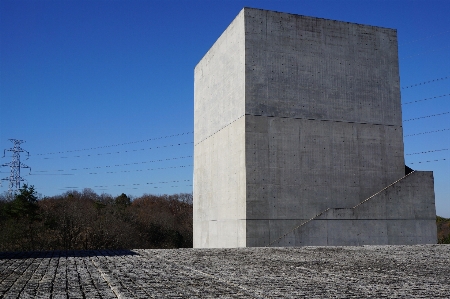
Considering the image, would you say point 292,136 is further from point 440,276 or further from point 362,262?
point 440,276

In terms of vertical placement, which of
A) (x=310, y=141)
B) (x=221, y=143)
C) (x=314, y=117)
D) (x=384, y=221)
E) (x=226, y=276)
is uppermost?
(x=314, y=117)

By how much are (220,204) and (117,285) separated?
575 inches

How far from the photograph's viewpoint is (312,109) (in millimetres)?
20766

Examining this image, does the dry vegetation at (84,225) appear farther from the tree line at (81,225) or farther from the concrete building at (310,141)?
the concrete building at (310,141)

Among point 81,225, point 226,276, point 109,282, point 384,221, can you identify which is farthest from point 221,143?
point 81,225

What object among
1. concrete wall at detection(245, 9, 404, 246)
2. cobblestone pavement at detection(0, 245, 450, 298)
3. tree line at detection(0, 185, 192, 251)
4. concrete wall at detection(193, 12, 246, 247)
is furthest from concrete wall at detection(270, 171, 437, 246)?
tree line at detection(0, 185, 192, 251)

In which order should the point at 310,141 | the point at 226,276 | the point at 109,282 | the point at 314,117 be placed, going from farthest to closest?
the point at 314,117 < the point at 310,141 < the point at 226,276 < the point at 109,282

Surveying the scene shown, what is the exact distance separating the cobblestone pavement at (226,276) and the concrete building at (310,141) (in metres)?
6.99

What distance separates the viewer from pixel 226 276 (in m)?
8.38

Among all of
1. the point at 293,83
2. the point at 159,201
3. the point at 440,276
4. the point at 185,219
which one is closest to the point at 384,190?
the point at 293,83

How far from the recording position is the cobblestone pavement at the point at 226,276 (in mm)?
6629

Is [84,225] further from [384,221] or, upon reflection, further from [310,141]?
[384,221]

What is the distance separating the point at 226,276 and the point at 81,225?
41.5 meters

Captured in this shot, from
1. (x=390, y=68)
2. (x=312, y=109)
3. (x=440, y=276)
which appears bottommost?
(x=440, y=276)
